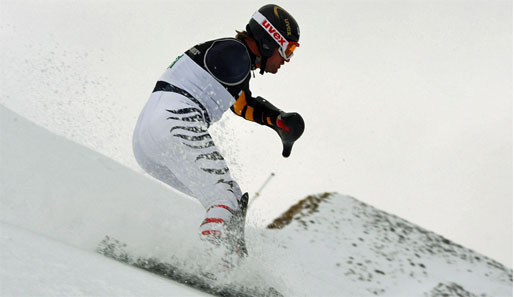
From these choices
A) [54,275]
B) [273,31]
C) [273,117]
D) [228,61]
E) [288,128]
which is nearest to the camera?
[54,275]

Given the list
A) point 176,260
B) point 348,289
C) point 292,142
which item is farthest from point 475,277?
point 176,260

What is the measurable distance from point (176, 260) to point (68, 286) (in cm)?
171

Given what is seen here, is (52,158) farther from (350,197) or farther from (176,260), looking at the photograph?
(350,197)

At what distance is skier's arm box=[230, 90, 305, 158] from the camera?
3479mm

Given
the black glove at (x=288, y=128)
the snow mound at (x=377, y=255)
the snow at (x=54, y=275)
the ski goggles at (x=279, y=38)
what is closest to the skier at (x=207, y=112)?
the ski goggles at (x=279, y=38)

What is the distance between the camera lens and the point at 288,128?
3.50 metres

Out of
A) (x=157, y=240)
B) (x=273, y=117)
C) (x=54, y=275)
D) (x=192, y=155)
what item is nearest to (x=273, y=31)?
(x=273, y=117)

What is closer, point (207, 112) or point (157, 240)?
point (207, 112)

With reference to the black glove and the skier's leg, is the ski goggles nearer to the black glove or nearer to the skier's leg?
the black glove

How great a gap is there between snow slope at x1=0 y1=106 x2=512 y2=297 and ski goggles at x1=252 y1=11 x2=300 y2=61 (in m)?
1.22

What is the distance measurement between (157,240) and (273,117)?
1.15 metres

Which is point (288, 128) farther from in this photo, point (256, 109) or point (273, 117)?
point (256, 109)

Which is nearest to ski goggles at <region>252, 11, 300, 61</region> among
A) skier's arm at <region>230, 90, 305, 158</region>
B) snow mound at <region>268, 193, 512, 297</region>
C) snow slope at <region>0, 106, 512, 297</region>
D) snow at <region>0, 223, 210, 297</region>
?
skier's arm at <region>230, 90, 305, 158</region>

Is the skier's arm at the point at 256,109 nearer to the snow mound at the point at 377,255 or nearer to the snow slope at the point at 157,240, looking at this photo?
the snow slope at the point at 157,240
